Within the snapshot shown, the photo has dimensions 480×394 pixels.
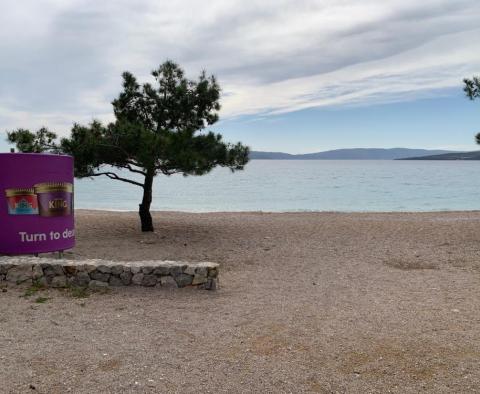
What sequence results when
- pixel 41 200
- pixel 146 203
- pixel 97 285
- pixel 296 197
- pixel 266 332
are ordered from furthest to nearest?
pixel 296 197
pixel 146 203
pixel 41 200
pixel 97 285
pixel 266 332

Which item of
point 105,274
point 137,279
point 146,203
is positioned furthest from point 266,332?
point 146,203

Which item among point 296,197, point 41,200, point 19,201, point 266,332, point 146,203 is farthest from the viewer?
point 296,197

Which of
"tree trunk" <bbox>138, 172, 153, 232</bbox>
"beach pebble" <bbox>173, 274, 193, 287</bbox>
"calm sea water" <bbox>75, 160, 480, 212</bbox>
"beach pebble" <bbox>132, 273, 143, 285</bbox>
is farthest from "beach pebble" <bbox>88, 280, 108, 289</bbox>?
"calm sea water" <bbox>75, 160, 480, 212</bbox>

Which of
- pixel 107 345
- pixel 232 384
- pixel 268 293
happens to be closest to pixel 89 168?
pixel 268 293

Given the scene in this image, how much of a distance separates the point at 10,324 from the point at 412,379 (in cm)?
497

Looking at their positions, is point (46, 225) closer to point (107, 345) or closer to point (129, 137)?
point (129, 137)

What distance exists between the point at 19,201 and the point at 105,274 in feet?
8.85

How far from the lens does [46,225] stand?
929cm

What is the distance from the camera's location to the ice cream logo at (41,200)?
9000 millimetres

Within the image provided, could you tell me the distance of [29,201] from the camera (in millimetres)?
9062

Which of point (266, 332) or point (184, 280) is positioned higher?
point (184, 280)

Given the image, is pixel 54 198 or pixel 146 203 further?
pixel 146 203

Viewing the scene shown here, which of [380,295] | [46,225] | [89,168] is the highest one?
[89,168]

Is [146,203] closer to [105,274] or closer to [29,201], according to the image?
[29,201]
